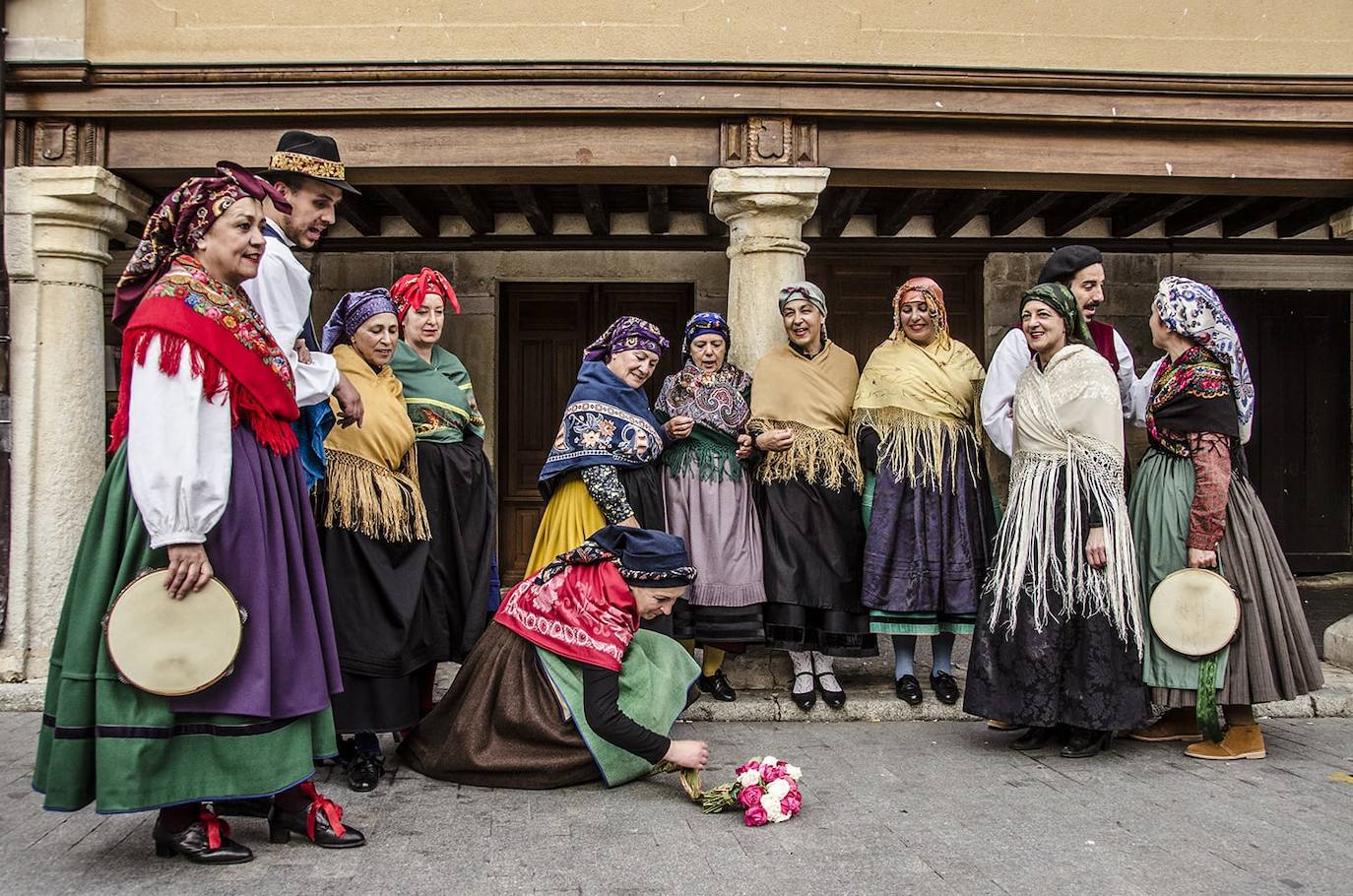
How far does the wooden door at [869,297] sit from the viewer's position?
8383mm

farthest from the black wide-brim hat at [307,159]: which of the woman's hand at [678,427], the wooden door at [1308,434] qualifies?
the wooden door at [1308,434]

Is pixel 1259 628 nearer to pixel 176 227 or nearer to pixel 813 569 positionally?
pixel 813 569

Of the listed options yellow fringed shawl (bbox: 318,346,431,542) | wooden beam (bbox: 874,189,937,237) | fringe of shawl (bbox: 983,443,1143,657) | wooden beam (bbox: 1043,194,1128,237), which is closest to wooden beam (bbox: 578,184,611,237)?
wooden beam (bbox: 874,189,937,237)

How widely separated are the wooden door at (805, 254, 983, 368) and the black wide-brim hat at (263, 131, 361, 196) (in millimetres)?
5388

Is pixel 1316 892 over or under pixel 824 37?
under

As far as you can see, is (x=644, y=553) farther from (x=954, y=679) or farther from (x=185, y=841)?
(x=954, y=679)

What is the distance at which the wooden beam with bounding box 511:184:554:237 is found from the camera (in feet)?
22.7

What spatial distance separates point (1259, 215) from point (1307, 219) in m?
0.48

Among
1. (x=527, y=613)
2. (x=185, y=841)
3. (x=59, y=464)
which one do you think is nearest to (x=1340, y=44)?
(x=527, y=613)

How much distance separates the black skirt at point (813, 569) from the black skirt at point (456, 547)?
1.29 m

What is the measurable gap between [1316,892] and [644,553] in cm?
202

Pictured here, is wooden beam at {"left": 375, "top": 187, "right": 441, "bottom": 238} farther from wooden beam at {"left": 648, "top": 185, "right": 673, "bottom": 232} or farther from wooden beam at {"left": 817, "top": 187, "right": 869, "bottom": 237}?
wooden beam at {"left": 817, "top": 187, "right": 869, "bottom": 237}

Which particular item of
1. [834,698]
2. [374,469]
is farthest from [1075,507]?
[374,469]

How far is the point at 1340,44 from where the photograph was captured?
5.67 meters
